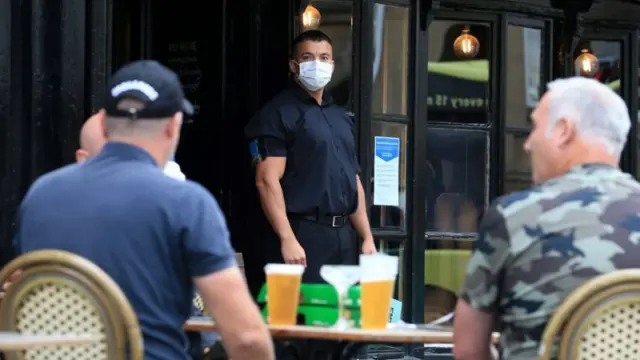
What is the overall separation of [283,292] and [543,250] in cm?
98

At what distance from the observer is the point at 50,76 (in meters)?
5.23

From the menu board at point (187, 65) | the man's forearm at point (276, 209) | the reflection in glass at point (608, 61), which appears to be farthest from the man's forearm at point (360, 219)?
the reflection in glass at point (608, 61)

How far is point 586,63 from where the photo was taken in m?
8.25

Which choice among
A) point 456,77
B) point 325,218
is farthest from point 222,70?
point 456,77

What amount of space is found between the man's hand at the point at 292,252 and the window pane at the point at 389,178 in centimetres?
124

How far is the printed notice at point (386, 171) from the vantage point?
22.9ft

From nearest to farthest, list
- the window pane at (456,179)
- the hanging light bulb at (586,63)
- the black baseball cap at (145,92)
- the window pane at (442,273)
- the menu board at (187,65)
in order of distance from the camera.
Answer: the black baseball cap at (145,92), the menu board at (187,65), the window pane at (442,273), the window pane at (456,179), the hanging light bulb at (586,63)

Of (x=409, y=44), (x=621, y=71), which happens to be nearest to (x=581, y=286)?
(x=409, y=44)

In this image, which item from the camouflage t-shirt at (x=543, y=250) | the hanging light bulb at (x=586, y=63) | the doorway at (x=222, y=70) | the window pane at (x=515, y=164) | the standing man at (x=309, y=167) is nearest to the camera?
the camouflage t-shirt at (x=543, y=250)

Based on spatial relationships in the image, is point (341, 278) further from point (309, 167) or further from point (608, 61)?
point (608, 61)

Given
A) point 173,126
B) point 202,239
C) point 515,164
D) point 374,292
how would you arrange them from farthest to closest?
point 515,164, point 374,292, point 173,126, point 202,239

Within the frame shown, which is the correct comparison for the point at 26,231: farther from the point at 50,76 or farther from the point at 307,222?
→ the point at 307,222

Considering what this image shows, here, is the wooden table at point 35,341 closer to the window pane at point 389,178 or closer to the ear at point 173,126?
the ear at point 173,126

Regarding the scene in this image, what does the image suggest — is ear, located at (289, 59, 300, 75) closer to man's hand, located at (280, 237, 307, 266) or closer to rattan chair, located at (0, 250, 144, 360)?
man's hand, located at (280, 237, 307, 266)
